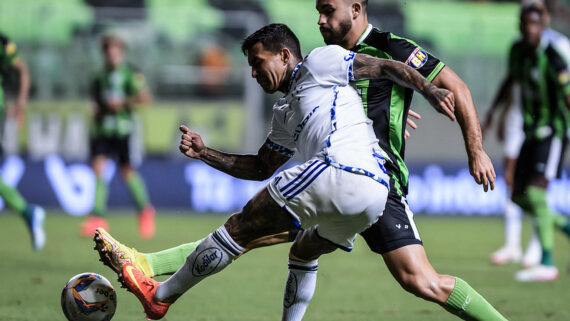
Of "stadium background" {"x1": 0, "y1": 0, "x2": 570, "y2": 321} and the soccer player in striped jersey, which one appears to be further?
"stadium background" {"x1": 0, "y1": 0, "x2": 570, "y2": 321}

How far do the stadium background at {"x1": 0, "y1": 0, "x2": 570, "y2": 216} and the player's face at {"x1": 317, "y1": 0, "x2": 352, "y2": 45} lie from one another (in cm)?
964

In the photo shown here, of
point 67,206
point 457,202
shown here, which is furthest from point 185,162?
point 457,202

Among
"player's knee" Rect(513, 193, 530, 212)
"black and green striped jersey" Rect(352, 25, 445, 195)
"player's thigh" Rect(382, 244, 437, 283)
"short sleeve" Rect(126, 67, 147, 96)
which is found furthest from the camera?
"short sleeve" Rect(126, 67, 147, 96)

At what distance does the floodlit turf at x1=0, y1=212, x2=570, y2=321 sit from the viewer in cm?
621

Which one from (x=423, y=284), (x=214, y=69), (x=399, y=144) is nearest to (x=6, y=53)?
(x=399, y=144)

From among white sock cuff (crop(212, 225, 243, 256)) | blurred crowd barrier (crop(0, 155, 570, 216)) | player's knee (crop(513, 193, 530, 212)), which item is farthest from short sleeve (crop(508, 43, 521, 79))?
blurred crowd barrier (crop(0, 155, 570, 216))

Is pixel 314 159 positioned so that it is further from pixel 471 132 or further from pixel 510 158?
pixel 510 158

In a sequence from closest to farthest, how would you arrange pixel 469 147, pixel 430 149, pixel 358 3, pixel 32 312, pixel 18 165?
pixel 469 147 < pixel 358 3 < pixel 32 312 < pixel 18 165 < pixel 430 149

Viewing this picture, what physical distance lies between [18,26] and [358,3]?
11754 mm

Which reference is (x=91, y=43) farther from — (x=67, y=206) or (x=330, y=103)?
(x=330, y=103)

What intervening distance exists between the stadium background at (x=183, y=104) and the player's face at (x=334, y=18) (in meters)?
9.64

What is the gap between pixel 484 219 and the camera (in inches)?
596

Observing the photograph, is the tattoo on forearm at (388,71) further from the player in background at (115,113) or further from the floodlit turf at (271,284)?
the player in background at (115,113)

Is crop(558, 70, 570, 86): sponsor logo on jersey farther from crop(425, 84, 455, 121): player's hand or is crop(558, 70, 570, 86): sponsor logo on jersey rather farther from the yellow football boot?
the yellow football boot
